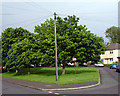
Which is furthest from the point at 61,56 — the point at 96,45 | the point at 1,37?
the point at 1,37

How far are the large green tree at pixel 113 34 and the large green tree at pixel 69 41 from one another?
5915 cm

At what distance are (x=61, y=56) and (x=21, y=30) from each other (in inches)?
574

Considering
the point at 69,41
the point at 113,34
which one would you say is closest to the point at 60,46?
the point at 69,41

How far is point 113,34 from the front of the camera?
86.3 m

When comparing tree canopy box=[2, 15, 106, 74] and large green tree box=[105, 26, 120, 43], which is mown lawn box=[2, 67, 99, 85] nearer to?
tree canopy box=[2, 15, 106, 74]

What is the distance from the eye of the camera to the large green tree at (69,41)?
2542 cm

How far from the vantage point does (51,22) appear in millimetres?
28078

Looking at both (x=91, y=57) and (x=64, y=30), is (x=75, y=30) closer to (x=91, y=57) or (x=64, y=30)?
(x=64, y=30)

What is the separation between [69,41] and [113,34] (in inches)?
2575

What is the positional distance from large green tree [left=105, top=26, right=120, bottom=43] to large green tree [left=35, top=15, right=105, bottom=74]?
59.2 m

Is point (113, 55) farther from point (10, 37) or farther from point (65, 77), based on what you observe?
point (65, 77)

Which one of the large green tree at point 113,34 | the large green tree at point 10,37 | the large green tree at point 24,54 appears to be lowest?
the large green tree at point 24,54

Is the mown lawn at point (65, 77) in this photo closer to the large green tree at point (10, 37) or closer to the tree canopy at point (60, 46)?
the tree canopy at point (60, 46)

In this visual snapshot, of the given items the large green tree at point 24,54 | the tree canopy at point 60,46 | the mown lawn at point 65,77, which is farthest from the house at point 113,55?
the large green tree at point 24,54
